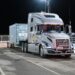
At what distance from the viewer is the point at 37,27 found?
28281mm

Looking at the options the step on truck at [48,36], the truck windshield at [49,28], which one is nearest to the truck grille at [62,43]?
the step on truck at [48,36]

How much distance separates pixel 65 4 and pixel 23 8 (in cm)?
1622

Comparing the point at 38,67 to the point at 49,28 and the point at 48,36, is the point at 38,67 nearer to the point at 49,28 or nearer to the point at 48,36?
the point at 48,36

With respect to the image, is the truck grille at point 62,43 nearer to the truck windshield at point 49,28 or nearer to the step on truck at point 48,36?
the step on truck at point 48,36

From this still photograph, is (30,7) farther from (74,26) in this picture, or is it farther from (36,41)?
(36,41)

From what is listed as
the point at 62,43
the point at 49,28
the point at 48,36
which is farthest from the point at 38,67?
the point at 49,28

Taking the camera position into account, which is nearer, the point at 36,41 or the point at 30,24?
the point at 36,41

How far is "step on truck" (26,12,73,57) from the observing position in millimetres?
25469

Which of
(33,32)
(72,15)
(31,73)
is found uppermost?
(72,15)

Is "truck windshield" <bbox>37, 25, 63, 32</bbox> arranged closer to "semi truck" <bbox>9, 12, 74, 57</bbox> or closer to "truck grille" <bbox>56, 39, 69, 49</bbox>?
"semi truck" <bbox>9, 12, 74, 57</bbox>

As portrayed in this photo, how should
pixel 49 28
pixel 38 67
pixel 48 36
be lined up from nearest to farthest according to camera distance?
pixel 38 67 → pixel 48 36 → pixel 49 28

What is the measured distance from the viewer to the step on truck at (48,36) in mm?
25469

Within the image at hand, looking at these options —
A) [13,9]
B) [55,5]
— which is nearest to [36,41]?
[55,5]

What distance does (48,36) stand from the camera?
25.9 m
